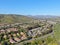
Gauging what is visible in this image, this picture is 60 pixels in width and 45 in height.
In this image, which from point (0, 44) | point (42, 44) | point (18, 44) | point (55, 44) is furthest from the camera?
point (18, 44)

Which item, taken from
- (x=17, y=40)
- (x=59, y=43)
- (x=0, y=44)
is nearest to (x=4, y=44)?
(x=0, y=44)

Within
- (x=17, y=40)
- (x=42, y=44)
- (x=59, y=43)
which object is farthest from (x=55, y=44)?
(x=17, y=40)

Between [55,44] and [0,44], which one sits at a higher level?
[55,44]

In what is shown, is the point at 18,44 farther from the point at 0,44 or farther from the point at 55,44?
the point at 55,44

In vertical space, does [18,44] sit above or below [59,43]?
below

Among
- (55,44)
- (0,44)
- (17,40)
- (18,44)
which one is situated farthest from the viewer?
(17,40)

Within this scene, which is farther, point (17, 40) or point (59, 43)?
point (17, 40)

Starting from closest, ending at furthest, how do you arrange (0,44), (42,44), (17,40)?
(42,44)
(0,44)
(17,40)

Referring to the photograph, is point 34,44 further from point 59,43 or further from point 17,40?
point 17,40

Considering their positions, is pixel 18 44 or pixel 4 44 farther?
pixel 18 44
